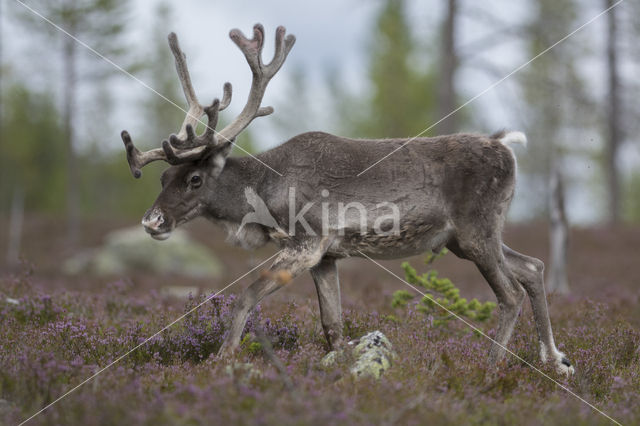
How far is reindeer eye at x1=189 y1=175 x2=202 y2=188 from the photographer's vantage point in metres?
5.09

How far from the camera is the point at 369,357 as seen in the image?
4531 mm

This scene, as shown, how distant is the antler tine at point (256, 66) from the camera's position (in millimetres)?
5203

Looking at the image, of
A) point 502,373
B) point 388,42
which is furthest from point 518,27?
point 388,42

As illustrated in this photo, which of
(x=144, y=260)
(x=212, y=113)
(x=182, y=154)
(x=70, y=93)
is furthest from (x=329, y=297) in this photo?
(x=70, y=93)

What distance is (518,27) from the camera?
1424 cm

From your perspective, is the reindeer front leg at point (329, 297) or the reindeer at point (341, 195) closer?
the reindeer at point (341, 195)

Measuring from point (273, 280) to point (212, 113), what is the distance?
1.40m

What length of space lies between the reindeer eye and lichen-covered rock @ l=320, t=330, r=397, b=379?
1759 millimetres

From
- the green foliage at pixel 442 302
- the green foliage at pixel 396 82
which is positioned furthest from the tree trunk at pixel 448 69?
the green foliage at pixel 396 82

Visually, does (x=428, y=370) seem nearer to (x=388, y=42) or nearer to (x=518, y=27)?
(x=518, y=27)

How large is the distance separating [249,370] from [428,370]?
4.60 ft

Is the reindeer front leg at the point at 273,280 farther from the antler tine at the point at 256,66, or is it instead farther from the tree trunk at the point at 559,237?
the tree trunk at the point at 559,237

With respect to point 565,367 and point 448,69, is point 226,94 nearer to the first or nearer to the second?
point 565,367

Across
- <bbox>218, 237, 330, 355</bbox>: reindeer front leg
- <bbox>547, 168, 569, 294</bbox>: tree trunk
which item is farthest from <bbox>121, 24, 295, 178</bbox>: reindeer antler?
<bbox>547, 168, 569, 294</bbox>: tree trunk
